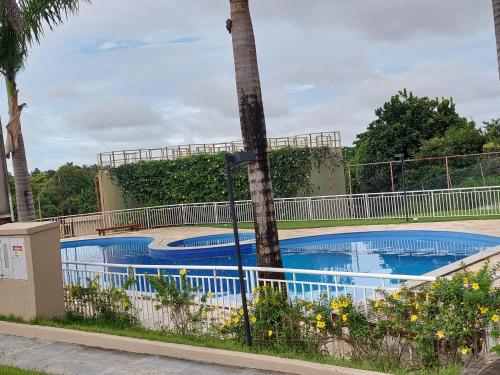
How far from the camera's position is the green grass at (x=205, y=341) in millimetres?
5164

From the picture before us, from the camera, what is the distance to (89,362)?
20.3 ft

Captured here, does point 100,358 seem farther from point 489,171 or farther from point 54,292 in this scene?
point 489,171

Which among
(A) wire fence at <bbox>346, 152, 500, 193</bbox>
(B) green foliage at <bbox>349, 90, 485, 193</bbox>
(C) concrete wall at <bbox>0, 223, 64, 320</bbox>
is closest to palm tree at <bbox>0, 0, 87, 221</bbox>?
(C) concrete wall at <bbox>0, 223, 64, 320</bbox>

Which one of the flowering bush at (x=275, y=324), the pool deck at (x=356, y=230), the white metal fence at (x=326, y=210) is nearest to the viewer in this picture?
the flowering bush at (x=275, y=324)

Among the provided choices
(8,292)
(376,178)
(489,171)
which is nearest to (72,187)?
(376,178)

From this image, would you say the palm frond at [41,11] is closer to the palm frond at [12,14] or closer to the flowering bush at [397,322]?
the palm frond at [12,14]

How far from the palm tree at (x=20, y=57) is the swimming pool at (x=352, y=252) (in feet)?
23.2

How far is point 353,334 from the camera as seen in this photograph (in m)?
5.61

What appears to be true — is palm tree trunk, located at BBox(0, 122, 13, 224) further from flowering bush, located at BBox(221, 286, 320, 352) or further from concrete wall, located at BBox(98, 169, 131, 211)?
concrete wall, located at BBox(98, 169, 131, 211)

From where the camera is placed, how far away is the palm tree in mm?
11680

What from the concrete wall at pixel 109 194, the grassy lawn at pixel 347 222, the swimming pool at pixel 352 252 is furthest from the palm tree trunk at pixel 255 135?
the concrete wall at pixel 109 194

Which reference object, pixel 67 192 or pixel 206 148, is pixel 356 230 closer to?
pixel 206 148

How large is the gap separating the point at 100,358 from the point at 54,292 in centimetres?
206

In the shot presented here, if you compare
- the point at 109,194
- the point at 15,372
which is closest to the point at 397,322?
the point at 15,372
